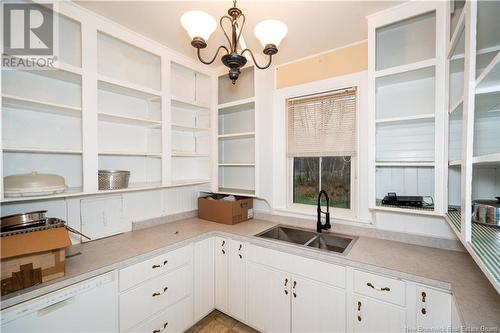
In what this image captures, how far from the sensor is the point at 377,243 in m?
1.75

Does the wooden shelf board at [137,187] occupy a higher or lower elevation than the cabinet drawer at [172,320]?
higher

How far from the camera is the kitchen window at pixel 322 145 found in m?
2.09

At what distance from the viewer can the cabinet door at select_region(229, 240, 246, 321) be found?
6.51ft

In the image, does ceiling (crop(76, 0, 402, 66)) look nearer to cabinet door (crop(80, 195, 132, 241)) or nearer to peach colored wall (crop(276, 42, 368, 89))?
peach colored wall (crop(276, 42, 368, 89))

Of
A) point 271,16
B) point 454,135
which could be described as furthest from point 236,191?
point 454,135

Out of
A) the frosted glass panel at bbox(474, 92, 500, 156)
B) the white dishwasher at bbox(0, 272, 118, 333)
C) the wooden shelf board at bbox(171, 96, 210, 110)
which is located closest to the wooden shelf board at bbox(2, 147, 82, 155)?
the white dishwasher at bbox(0, 272, 118, 333)

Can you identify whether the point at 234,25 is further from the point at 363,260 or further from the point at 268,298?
the point at 268,298

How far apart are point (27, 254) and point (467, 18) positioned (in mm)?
2382

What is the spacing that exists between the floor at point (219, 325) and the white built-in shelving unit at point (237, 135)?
1.22 metres

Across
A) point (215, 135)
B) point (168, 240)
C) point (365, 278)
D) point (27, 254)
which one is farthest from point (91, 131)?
point (365, 278)

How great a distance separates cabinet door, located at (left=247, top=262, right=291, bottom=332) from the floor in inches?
5.9

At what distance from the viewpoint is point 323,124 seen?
7.24ft

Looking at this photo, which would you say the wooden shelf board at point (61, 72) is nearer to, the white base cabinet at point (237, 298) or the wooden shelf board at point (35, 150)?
the wooden shelf board at point (35, 150)

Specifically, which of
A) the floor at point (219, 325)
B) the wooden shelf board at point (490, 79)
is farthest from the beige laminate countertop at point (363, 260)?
the wooden shelf board at point (490, 79)
